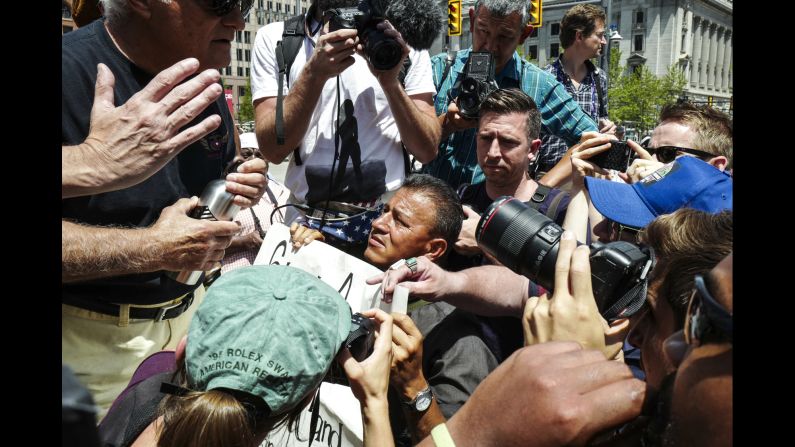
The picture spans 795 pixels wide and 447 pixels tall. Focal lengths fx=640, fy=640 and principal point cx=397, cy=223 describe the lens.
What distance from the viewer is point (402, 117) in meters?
3.11

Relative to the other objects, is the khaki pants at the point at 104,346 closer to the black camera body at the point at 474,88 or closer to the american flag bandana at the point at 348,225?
the american flag bandana at the point at 348,225

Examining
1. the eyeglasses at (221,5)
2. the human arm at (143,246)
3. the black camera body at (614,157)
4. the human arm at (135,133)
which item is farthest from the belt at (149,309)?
the black camera body at (614,157)

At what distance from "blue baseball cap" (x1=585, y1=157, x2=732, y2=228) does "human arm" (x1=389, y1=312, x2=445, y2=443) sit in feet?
3.15

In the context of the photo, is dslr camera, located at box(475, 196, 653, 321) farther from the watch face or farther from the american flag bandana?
the american flag bandana

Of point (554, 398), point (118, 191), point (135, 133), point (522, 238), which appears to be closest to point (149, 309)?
point (118, 191)

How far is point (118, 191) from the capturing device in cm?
226

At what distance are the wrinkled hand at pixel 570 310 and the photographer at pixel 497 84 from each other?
2249 millimetres

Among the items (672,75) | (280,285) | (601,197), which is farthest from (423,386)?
(672,75)

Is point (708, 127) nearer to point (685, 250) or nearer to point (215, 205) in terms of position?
point (685, 250)

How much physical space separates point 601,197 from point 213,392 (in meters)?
1.70

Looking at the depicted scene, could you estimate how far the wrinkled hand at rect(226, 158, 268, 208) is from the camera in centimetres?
234

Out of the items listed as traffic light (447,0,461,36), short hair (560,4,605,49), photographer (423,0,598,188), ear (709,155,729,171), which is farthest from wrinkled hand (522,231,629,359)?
traffic light (447,0,461,36)

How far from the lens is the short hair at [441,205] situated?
2.98 metres

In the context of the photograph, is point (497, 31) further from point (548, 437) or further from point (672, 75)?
point (672, 75)
